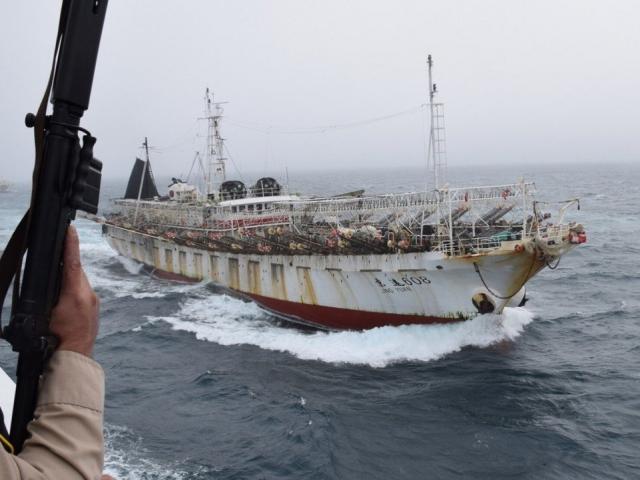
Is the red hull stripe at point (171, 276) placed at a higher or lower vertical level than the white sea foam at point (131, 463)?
higher

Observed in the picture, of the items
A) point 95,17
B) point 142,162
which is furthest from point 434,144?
point 142,162

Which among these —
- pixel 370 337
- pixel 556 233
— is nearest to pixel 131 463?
pixel 370 337

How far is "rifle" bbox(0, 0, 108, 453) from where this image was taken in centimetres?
214

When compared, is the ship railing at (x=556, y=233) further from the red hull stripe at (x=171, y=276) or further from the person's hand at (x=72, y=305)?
the red hull stripe at (x=171, y=276)

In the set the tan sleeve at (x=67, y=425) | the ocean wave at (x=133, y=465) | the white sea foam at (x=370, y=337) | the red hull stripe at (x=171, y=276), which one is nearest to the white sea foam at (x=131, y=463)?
the ocean wave at (x=133, y=465)

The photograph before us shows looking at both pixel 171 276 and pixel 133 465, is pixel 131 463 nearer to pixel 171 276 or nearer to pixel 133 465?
pixel 133 465

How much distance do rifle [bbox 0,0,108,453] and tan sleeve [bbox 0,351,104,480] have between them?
0.30 ft

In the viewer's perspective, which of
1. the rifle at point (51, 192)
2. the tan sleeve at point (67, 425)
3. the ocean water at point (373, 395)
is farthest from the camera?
the ocean water at point (373, 395)

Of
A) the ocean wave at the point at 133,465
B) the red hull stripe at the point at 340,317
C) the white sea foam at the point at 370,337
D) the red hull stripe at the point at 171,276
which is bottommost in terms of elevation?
the ocean wave at the point at 133,465

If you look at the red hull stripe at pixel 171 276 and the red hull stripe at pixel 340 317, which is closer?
the red hull stripe at pixel 340 317

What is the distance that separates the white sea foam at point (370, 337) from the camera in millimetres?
26062

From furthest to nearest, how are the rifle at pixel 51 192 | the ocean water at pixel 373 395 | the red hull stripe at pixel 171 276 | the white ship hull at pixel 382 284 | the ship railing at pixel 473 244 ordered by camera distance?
the red hull stripe at pixel 171 276 < the white ship hull at pixel 382 284 < the ship railing at pixel 473 244 < the ocean water at pixel 373 395 < the rifle at pixel 51 192

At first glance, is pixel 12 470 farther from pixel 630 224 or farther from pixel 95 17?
pixel 630 224

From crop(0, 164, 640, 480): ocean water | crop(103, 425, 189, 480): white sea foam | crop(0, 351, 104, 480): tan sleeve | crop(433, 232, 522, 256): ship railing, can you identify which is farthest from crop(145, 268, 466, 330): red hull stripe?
crop(0, 351, 104, 480): tan sleeve
